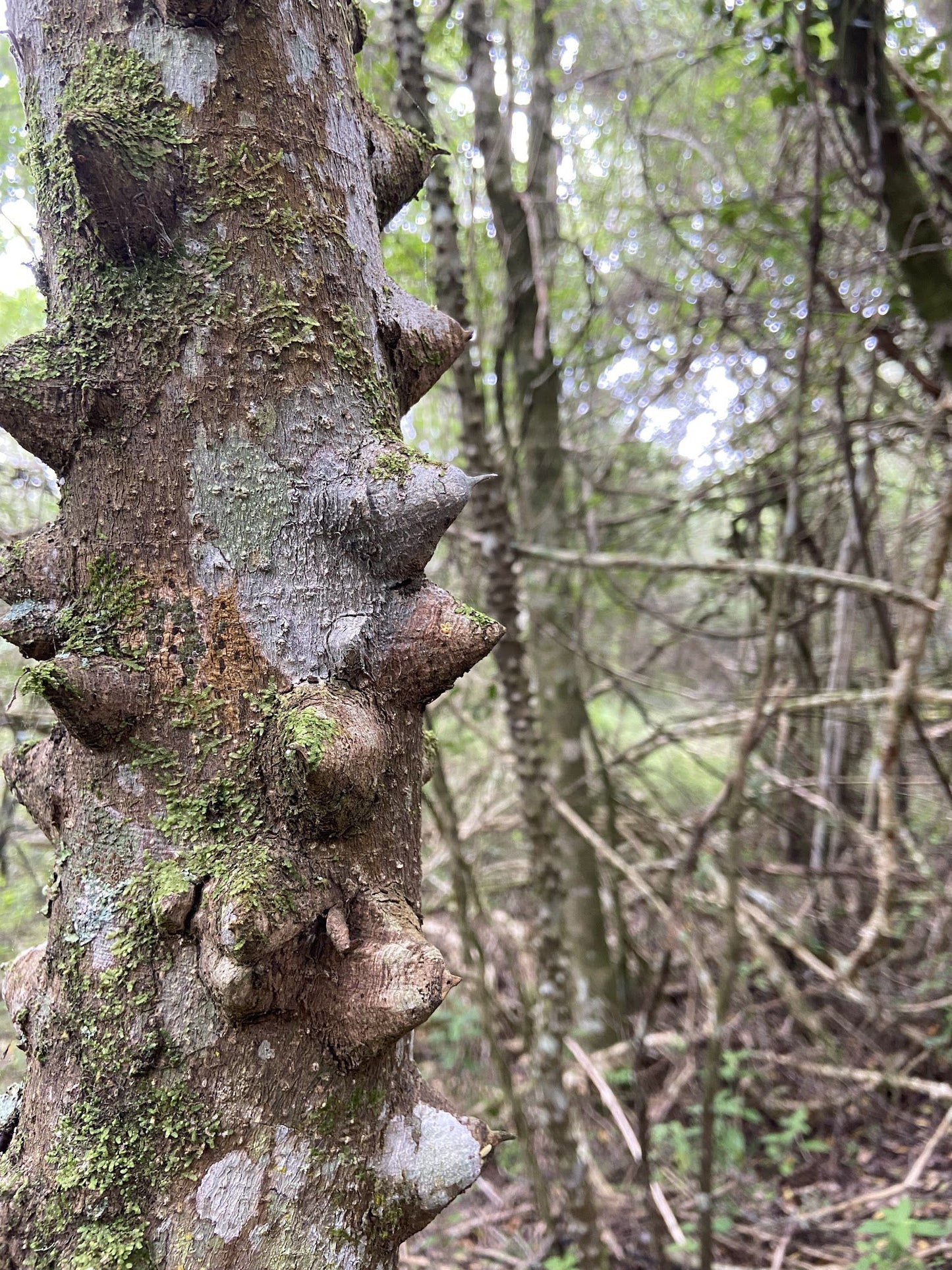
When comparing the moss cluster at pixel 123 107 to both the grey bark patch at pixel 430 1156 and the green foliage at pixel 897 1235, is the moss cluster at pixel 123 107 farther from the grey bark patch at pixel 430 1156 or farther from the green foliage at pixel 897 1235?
the green foliage at pixel 897 1235

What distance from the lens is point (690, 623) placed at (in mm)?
4734

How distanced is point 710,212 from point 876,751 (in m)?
2.59

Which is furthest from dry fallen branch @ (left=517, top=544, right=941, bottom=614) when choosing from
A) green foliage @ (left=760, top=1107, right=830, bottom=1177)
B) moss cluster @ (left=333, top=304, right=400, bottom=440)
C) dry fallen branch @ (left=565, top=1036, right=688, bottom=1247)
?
green foliage @ (left=760, top=1107, right=830, bottom=1177)

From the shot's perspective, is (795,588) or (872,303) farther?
(795,588)

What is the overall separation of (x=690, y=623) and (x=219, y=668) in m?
4.28

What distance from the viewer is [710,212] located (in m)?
3.11

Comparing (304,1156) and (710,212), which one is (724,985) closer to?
(304,1156)

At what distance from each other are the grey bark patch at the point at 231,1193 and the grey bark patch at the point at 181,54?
0.99 metres

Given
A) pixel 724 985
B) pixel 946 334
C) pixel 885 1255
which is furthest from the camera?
pixel 946 334

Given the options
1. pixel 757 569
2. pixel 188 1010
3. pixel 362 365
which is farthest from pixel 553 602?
pixel 188 1010

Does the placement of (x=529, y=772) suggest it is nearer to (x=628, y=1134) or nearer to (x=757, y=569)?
(x=757, y=569)

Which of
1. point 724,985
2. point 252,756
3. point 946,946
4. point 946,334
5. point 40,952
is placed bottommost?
point 946,946

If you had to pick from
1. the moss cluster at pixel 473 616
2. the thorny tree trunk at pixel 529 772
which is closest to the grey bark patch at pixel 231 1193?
the moss cluster at pixel 473 616

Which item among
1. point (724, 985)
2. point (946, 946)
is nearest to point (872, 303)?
point (724, 985)
